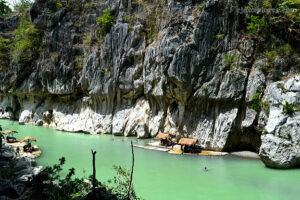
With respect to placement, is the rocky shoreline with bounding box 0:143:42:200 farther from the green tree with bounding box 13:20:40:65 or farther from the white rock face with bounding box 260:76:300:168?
the green tree with bounding box 13:20:40:65

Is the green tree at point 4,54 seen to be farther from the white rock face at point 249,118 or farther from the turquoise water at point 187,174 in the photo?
the white rock face at point 249,118

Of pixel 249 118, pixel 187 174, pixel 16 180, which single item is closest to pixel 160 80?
pixel 249 118

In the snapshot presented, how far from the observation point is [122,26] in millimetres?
33156

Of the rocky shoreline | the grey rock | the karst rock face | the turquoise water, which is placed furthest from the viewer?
the karst rock face

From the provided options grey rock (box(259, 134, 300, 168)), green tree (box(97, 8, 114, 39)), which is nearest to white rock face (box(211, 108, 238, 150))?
grey rock (box(259, 134, 300, 168))

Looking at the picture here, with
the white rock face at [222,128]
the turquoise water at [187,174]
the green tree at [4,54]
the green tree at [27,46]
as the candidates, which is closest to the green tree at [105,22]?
the green tree at [27,46]

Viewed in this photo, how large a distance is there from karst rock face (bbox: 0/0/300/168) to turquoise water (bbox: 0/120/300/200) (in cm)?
195

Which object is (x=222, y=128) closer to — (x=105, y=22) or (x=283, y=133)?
(x=283, y=133)

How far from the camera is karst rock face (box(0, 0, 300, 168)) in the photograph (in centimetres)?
2047

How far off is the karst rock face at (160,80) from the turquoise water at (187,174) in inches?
76.6

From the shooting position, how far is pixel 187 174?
632 inches

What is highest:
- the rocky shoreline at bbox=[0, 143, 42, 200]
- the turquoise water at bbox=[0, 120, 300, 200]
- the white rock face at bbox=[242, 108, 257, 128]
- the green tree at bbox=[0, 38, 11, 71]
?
the green tree at bbox=[0, 38, 11, 71]

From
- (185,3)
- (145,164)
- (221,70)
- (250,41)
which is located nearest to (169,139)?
(145,164)

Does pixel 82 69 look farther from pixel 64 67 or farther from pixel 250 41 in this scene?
pixel 250 41
